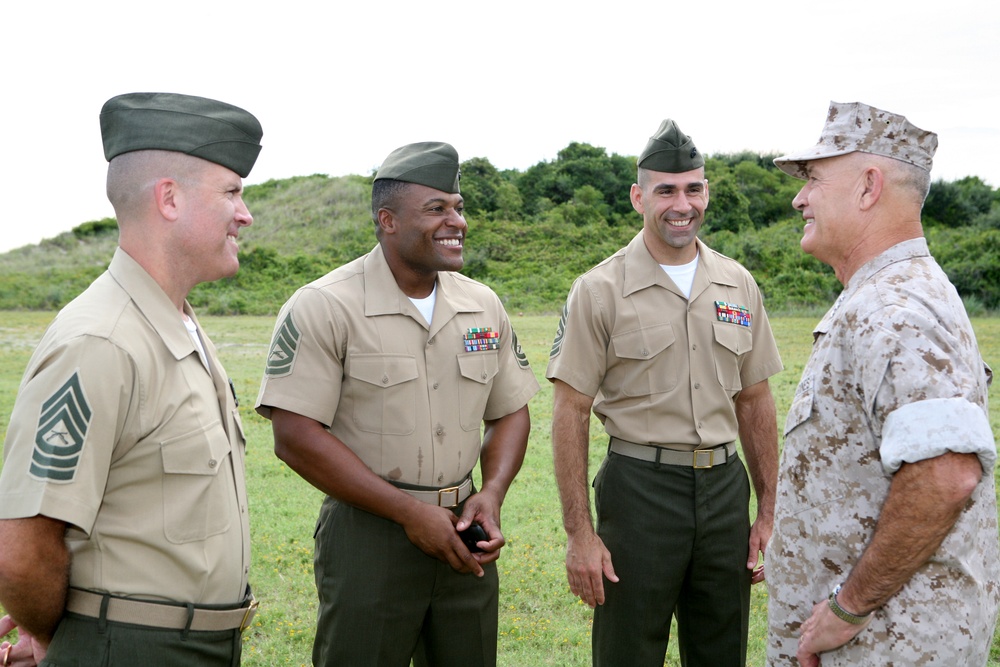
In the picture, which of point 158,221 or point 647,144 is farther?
point 647,144

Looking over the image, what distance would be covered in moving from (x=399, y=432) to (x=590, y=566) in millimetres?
864

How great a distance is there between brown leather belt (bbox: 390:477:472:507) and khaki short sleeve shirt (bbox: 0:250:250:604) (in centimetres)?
77

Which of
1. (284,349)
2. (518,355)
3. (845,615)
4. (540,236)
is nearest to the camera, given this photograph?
(845,615)

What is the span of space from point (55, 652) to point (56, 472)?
419mm

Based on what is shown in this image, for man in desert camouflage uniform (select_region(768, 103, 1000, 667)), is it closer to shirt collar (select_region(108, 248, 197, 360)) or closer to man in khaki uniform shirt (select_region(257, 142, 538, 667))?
man in khaki uniform shirt (select_region(257, 142, 538, 667))

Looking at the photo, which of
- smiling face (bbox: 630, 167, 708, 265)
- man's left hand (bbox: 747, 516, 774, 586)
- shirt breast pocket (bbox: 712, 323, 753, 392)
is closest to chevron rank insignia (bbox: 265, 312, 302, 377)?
smiling face (bbox: 630, 167, 708, 265)

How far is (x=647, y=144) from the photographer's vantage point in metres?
3.49

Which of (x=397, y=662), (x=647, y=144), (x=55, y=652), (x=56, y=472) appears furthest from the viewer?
(x=647, y=144)

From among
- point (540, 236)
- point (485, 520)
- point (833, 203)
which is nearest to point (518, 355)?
point (485, 520)

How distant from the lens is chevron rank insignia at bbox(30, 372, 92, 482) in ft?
5.62

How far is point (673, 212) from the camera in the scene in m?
3.32

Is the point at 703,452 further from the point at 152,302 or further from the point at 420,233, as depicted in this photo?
the point at 152,302

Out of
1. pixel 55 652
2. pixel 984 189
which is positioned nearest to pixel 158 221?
pixel 55 652

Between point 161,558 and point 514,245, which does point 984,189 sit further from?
point 161,558
